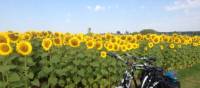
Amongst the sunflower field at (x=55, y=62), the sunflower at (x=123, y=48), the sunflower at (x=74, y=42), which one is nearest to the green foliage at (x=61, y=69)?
the sunflower field at (x=55, y=62)

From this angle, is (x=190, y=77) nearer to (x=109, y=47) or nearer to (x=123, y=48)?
(x=123, y=48)

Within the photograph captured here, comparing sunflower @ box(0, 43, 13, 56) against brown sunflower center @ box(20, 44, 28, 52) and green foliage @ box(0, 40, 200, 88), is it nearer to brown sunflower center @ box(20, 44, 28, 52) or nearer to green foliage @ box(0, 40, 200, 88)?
green foliage @ box(0, 40, 200, 88)

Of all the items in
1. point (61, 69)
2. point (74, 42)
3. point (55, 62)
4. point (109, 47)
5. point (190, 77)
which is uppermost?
point (74, 42)

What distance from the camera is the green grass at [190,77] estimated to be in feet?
42.5

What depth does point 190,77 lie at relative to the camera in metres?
14.5

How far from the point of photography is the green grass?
12959 mm

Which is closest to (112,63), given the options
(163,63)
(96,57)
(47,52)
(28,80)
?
(96,57)

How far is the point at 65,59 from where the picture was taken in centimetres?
868

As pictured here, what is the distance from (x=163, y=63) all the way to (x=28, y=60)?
7999mm

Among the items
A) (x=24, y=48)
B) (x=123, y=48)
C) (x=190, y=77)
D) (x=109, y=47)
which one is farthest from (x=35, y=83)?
(x=190, y=77)

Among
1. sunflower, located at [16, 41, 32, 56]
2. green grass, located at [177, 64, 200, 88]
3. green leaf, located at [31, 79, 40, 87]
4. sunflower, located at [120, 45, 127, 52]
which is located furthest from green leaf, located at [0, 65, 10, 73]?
green grass, located at [177, 64, 200, 88]

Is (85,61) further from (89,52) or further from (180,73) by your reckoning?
(180,73)

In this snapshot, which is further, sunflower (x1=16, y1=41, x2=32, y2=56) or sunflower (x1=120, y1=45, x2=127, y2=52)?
sunflower (x1=120, y1=45, x2=127, y2=52)

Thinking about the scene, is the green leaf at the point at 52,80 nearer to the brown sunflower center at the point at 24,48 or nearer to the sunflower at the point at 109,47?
the brown sunflower center at the point at 24,48
